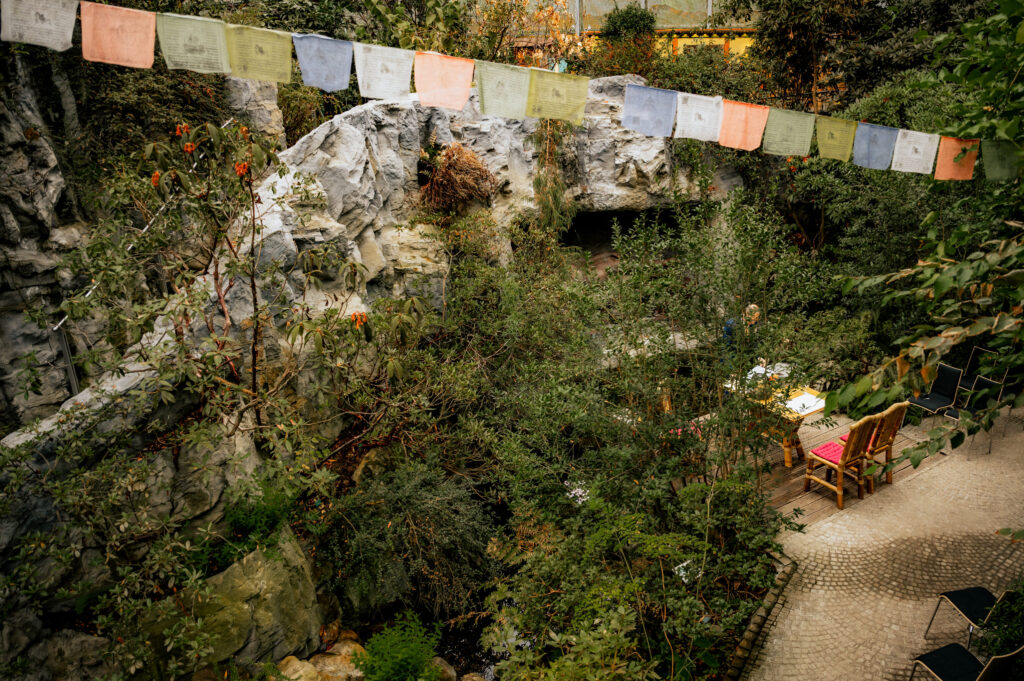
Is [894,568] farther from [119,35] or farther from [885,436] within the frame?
[119,35]

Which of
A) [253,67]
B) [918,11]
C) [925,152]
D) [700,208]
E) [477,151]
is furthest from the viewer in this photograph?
[918,11]

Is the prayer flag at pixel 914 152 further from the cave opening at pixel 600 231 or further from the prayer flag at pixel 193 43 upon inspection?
the cave opening at pixel 600 231

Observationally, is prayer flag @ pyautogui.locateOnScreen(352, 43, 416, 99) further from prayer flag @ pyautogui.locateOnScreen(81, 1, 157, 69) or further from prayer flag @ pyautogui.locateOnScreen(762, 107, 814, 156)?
prayer flag @ pyautogui.locateOnScreen(762, 107, 814, 156)

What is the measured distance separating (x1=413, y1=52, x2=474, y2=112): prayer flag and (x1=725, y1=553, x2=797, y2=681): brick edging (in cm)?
419

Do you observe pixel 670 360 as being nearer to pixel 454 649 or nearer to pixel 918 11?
pixel 454 649

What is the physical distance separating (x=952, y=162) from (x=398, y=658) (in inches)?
269

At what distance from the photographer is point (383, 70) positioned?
13.1 ft

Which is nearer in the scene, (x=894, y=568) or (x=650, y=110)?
(x=650, y=110)

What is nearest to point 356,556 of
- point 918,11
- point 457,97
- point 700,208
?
point 457,97

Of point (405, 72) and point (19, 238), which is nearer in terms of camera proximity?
A: point (405, 72)

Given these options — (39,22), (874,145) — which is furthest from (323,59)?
(874,145)

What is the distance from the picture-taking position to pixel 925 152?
218 inches

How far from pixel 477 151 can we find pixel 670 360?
5420mm

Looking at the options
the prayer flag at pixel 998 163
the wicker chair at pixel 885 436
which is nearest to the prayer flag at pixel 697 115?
the prayer flag at pixel 998 163
